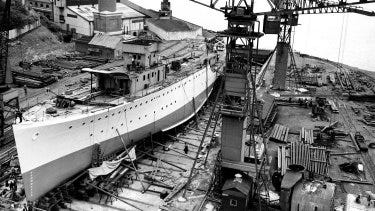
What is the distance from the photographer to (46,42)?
45250mm

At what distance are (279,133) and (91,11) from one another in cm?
3548

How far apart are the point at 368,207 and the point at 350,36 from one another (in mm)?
74337

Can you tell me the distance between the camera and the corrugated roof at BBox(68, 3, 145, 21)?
166 ft

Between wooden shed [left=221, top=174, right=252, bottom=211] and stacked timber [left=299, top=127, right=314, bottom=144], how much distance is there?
7989 mm

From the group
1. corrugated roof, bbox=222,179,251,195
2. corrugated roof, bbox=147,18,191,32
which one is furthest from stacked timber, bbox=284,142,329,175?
corrugated roof, bbox=147,18,191,32

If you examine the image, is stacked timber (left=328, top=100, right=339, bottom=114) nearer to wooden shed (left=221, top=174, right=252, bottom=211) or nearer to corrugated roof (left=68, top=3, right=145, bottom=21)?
wooden shed (left=221, top=174, right=252, bottom=211)

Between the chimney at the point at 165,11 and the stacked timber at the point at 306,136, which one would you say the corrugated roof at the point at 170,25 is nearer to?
the chimney at the point at 165,11

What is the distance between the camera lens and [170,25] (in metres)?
52.2

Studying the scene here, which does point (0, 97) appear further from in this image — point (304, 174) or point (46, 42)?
point (46, 42)

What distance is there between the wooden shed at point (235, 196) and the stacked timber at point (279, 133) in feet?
Result: 25.5

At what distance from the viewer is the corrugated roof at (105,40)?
1697 inches

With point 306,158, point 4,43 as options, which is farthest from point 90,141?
point 4,43

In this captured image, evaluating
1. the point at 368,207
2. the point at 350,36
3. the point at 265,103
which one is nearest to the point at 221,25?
the point at 350,36

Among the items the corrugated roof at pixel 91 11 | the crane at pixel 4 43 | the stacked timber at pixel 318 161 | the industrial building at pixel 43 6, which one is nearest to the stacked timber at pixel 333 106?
the stacked timber at pixel 318 161
